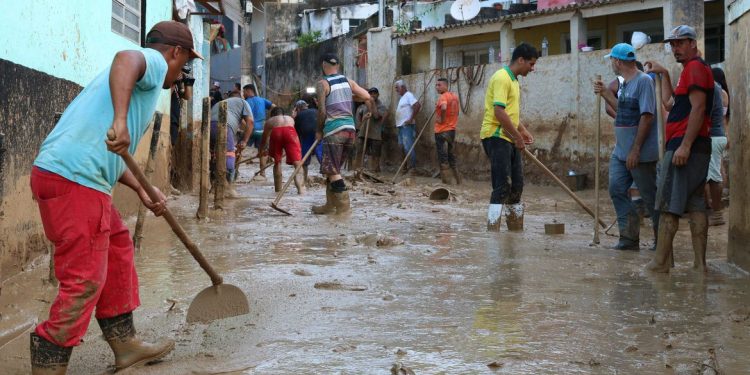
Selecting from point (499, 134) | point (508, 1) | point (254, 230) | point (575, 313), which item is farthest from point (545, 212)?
point (508, 1)

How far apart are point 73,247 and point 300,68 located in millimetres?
27987

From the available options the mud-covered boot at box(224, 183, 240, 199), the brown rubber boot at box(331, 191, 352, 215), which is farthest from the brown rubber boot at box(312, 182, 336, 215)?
the mud-covered boot at box(224, 183, 240, 199)

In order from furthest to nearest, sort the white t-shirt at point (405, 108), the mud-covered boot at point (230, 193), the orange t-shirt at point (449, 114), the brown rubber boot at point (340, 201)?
the white t-shirt at point (405, 108), the orange t-shirt at point (449, 114), the mud-covered boot at point (230, 193), the brown rubber boot at point (340, 201)

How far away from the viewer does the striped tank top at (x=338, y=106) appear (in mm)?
9547

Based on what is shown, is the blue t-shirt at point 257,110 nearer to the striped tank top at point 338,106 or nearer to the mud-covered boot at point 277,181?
the mud-covered boot at point 277,181

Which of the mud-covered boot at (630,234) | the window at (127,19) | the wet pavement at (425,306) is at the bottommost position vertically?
the wet pavement at (425,306)

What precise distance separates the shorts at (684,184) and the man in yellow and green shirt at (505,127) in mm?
1964

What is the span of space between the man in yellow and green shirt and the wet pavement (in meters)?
0.48

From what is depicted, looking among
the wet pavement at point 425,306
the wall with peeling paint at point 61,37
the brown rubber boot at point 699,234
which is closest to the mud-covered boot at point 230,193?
the wall with peeling paint at point 61,37

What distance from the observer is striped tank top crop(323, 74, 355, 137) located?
31.3ft

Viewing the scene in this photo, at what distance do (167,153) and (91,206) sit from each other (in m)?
8.41

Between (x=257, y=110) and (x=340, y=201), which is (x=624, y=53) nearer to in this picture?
(x=340, y=201)

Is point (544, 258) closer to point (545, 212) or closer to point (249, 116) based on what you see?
point (545, 212)

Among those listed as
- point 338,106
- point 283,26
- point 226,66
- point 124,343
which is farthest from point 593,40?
point 226,66
